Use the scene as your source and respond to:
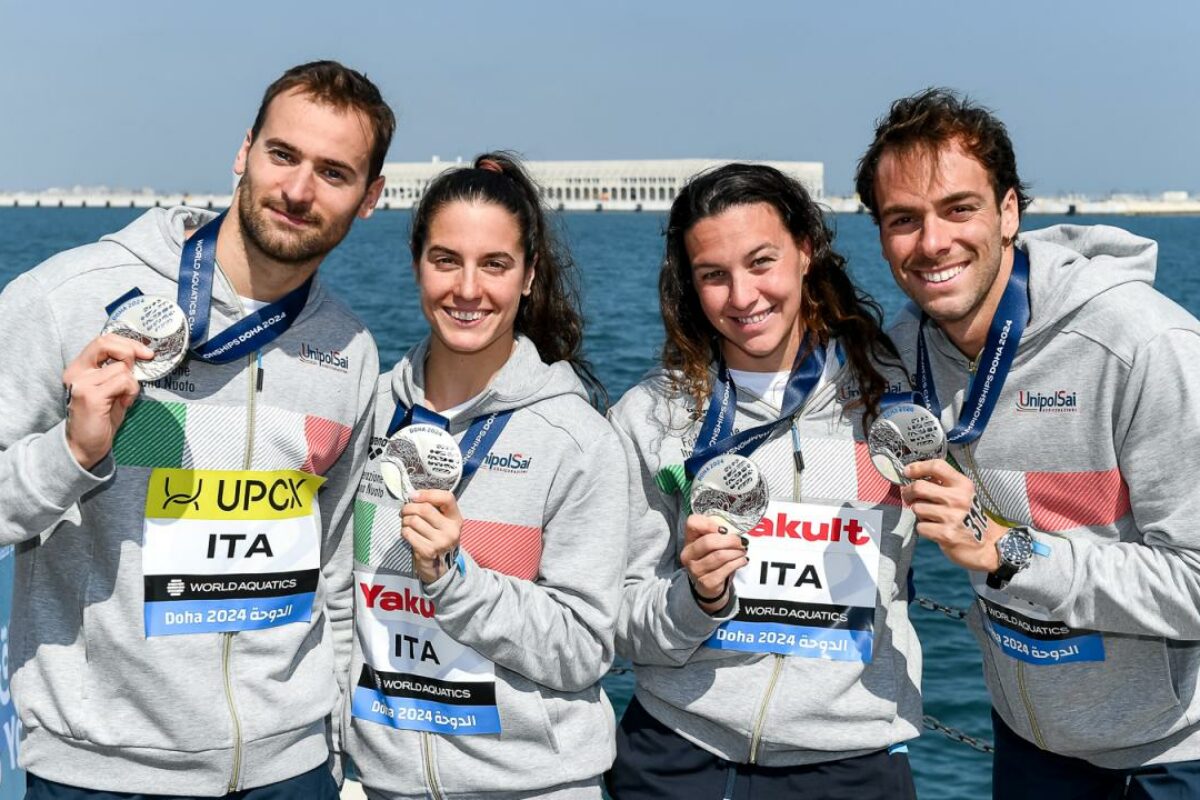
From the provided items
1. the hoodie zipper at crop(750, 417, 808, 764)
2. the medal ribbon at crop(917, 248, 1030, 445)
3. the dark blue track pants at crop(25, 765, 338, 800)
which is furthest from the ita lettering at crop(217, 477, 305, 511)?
the medal ribbon at crop(917, 248, 1030, 445)

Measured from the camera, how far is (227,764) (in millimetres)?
3443

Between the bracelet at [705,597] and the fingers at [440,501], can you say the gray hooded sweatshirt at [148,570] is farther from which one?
the bracelet at [705,597]

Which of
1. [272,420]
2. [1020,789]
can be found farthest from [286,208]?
[1020,789]

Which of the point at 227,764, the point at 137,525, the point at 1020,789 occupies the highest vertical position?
the point at 137,525

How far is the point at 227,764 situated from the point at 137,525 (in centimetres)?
69

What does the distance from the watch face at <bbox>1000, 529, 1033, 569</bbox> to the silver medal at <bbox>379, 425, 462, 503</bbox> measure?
1.49 metres

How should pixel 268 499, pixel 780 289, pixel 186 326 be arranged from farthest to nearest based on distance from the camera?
pixel 780 289
pixel 268 499
pixel 186 326

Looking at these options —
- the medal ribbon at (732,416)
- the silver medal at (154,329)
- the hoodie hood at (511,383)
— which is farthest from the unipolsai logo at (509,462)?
the silver medal at (154,329)

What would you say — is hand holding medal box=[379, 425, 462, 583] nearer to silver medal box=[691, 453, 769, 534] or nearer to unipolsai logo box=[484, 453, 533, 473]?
unipolsai logo box=[484, 453, 533, 473]

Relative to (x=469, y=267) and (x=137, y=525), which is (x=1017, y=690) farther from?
(x=137, y=525)

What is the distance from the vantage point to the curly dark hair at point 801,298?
3.84 metres

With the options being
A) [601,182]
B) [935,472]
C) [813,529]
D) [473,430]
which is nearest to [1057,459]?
[935,472]

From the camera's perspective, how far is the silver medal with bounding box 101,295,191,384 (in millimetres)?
3197

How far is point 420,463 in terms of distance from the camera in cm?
342
